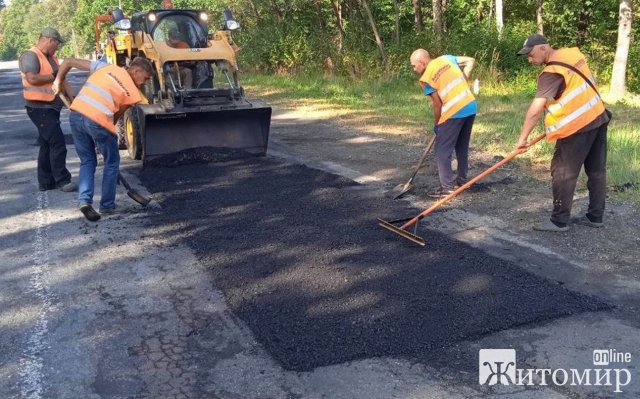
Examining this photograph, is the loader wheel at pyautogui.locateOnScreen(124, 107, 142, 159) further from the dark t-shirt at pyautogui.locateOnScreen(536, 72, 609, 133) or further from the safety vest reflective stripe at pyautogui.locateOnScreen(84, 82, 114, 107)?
the dark t-shirt at pyautogui.locateOnScreen(536, 72, 609, 133)

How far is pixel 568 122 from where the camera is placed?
504cm

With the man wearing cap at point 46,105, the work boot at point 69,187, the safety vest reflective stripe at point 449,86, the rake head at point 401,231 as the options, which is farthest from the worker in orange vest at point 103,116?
the safety vest reflective stripe at point 449,86

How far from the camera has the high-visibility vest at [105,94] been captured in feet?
18.7

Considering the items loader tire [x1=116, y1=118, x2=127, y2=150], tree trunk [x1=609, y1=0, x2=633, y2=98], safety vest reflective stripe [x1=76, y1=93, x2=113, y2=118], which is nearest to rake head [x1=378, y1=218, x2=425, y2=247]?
safety vest reflective stripe [x1=76, y1=93, x2=113, y2=118]

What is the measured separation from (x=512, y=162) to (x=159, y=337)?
5592 millimetres

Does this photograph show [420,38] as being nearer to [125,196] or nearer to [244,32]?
[244,32]

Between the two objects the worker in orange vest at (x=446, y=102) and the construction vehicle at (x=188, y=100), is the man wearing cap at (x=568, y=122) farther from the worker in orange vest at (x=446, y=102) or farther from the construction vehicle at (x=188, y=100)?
the construction vehicle at (x=188, y=100)

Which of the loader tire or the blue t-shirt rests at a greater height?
the blue t-shirt

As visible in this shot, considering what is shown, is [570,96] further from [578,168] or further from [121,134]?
[121,134]

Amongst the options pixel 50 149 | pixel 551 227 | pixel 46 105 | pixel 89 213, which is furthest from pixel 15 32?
pixel 551 227

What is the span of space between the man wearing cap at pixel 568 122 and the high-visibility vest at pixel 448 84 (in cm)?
120

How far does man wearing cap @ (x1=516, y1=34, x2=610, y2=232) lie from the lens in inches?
197

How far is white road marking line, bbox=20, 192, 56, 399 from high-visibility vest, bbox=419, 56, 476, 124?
399 centimetres

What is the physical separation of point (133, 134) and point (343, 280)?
17.1 feet
